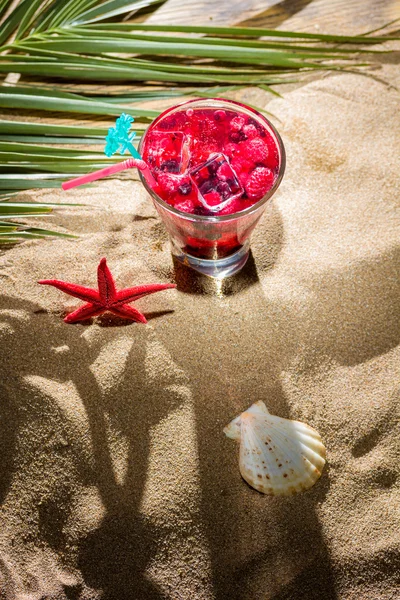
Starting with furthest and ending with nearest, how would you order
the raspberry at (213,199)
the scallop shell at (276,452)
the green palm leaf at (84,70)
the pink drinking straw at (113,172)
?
the green palm leaf at (84,70) → the scallop shell at (276,452) → the raspberry at (213,199) → the pink drinking straw at (113,172)

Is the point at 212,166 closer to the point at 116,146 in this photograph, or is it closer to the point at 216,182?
the point at 216,182

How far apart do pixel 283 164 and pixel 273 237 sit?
1.40 feet

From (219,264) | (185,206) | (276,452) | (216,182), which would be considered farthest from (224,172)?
(276,452)

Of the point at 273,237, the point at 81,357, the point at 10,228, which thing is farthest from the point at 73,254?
the point at 273,237

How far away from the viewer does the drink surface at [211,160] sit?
128 centimetres

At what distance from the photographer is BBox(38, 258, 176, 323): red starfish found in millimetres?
1430

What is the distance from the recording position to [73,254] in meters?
1.67

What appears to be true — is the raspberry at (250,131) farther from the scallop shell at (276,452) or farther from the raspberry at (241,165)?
the scallop shell at (276,452)

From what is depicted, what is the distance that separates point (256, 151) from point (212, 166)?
0.13 meters

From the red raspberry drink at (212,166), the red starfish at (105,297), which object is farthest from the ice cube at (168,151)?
the red starfish at (105,297)

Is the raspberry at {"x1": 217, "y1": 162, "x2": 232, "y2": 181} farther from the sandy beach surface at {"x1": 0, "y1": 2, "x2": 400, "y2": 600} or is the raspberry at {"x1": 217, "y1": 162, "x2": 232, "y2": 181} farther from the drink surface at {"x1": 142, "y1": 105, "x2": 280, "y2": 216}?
the sandy beach surface at {"x1": 0, "y1": 2, "x2": 400, "y2": 600}

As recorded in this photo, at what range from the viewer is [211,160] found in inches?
51.0

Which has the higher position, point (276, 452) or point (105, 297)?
point (105, 297)

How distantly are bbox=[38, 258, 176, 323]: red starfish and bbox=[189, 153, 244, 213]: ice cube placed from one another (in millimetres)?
339
